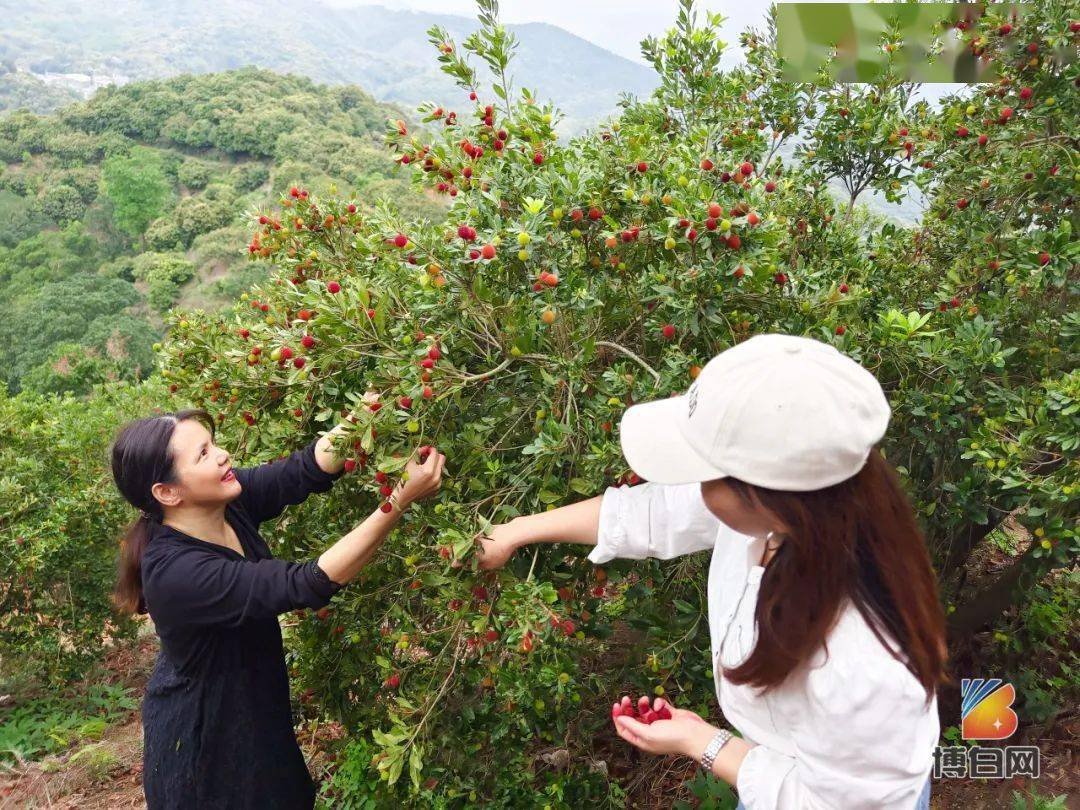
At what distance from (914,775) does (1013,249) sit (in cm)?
187

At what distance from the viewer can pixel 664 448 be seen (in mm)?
1157

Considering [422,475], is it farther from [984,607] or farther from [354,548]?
[984,607]

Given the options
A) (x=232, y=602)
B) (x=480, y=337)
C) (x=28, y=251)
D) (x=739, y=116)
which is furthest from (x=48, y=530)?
(x=28, y=251)

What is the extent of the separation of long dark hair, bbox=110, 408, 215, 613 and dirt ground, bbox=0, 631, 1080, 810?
1.08 meters

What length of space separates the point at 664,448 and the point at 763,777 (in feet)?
1.73

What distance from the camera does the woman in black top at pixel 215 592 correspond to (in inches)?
66.6

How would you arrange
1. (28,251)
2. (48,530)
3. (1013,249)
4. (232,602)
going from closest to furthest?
(232,602), (1013,249), (48,530), (28,251)

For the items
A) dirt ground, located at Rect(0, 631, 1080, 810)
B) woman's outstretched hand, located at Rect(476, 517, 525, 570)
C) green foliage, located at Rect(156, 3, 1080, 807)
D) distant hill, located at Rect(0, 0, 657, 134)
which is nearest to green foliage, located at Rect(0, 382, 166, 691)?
dirt ground, located at Rect(0, 631, 1080, 810)

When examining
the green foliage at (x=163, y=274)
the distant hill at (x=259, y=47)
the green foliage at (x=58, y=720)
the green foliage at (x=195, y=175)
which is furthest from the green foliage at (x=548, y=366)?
the distant hill at (x=259, y=47)

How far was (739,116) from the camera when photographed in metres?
3.22

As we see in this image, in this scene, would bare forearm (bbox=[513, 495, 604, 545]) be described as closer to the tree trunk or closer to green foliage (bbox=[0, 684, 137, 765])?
the tree trunk

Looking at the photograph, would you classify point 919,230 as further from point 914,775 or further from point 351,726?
point 351,726

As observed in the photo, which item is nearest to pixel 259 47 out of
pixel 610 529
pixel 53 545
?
pixel 53 545

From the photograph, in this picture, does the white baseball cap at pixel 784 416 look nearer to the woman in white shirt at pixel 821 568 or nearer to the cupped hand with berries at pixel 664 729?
the woman in white shirt at pixel 821 568
